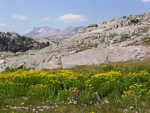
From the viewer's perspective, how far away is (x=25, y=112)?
11516 mm

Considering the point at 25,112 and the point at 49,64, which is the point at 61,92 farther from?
the point at 49,64

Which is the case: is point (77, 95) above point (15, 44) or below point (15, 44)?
below

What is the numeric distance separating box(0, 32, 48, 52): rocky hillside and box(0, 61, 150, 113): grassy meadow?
136 metres

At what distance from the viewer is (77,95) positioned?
1488 cm

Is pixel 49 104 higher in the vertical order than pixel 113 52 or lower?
lower

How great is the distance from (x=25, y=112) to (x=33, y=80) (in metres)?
7.72

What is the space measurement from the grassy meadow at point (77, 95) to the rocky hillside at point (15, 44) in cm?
13575

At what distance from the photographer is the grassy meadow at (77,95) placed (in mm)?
12377

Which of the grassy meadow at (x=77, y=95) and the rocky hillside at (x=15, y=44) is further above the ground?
the rocky hillside at (x=15, y=44)

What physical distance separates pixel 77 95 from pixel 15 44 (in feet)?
489

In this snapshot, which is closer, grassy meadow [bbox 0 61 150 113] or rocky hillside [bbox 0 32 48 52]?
grassy meadow [bbox 0 61 150 113]

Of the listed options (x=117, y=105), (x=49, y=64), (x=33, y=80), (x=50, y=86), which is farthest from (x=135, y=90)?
(x=49, y=64)

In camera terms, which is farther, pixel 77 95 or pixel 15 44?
pixel 15 44

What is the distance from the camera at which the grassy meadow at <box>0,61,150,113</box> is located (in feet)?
40.6
